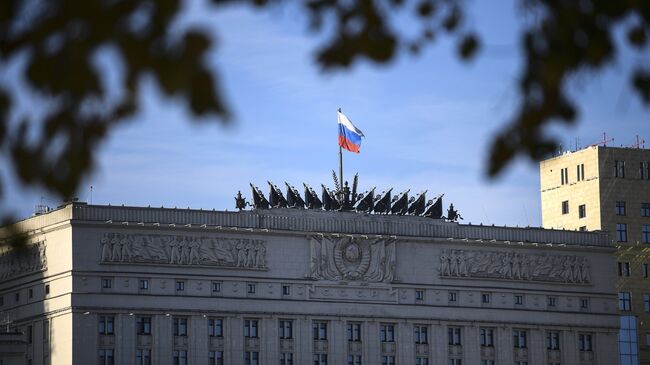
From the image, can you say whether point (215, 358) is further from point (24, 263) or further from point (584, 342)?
point (584, 342)

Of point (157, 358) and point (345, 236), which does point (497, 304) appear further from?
point (157, 358)

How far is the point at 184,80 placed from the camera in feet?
40.9

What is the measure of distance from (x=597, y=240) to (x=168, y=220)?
30.7m

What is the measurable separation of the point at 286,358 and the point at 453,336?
38.7ft

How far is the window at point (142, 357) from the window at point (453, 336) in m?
20.1

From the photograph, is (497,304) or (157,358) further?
(497,304)

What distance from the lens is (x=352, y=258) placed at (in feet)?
347

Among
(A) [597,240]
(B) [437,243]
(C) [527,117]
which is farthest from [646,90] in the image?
(A) [597,240]

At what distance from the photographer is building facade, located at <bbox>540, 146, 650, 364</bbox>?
12019 centimetres

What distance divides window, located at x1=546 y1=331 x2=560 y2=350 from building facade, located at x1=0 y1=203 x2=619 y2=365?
92 millimetres

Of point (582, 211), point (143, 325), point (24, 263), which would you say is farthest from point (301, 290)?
point (582, 211)

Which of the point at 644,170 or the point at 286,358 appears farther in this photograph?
the point at 644,170

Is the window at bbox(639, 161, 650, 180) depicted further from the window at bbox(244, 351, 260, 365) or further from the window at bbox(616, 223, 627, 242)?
the window at bbox(244, 351, 260, 365)

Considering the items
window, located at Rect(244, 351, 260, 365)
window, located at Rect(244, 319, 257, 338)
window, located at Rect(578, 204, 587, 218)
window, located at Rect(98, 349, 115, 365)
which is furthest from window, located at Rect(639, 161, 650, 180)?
window, located at Rect(98, 349, 115, 365)
